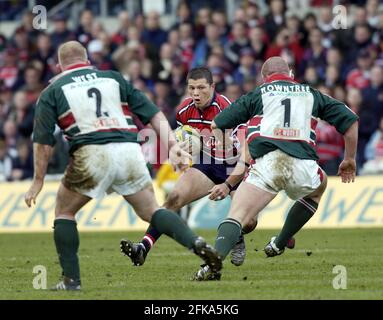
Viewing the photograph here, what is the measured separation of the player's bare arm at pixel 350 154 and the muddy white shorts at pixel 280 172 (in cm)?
56

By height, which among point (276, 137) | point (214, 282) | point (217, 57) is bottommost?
point (214, 282)

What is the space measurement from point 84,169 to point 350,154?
3.24m

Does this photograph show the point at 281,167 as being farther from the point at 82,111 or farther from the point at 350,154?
the point at 82,111

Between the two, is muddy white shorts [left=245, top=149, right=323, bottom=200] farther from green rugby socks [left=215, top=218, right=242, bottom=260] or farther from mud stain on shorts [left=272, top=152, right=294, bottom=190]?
green rugby socks [left=215, top=218, right=242, bottom=260]

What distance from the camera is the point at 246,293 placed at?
10.6 meters

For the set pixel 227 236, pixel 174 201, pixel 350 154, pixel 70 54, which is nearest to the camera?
pixel 70 54

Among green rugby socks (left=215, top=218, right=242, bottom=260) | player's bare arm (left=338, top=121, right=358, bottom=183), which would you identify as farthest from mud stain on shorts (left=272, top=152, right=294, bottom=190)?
player's bare arm (left=338, top=121, right=358, bottom=183)

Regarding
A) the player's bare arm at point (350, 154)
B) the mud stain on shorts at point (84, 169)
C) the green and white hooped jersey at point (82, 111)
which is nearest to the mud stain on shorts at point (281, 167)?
the player's bare arm at point (350, 154)

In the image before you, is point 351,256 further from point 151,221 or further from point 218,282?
point 151,221

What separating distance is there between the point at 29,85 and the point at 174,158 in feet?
48.5

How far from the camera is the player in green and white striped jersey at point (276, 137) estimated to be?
11867 millimetres

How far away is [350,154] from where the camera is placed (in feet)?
41.0

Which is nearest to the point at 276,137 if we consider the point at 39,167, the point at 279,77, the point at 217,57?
the point at 279,77

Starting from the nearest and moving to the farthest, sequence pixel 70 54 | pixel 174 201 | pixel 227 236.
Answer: pixel 70 54 < pixel 227 236 < pixel 174 201
